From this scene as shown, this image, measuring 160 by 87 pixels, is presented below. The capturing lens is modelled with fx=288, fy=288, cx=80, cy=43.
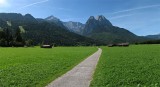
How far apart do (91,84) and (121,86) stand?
7.63ft

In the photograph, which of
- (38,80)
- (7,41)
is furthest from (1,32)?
(38,80)

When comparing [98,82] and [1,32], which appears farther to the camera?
[1,32]

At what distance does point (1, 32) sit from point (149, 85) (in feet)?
568

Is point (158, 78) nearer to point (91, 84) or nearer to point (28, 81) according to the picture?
point (91, 84)

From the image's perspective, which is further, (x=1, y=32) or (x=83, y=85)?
(x=1, y=32)

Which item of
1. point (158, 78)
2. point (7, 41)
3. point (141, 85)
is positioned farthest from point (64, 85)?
point (7, 41)

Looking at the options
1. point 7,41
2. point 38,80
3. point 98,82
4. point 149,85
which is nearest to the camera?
point 149,85

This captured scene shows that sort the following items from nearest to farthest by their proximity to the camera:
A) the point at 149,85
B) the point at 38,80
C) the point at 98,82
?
the point at 149,85 < the point at 98,82 < the point at 38,80

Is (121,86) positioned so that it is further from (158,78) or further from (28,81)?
(28,81)

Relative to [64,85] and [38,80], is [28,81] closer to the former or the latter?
[38,80]

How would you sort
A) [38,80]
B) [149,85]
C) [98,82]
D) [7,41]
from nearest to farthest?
[149,85] < [98,82] < [38,80] < [7,41]

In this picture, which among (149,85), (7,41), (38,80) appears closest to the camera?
(149,85)

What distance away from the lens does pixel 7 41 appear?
17838cm

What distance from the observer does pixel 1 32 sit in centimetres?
18338
